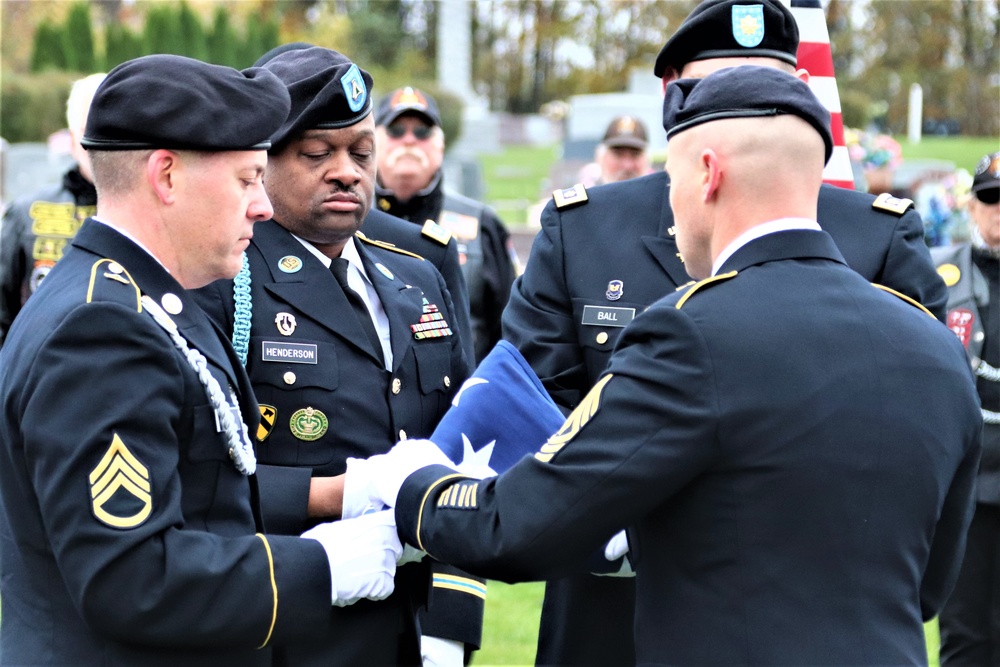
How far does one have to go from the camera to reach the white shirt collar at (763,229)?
7.29 ft

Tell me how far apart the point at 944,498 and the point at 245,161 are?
4.80ft

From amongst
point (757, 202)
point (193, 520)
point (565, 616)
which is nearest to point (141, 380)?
point (193, 520)

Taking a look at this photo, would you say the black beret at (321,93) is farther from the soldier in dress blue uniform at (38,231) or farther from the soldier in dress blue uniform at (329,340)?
the soldier in dress blue uniform at (38,231)

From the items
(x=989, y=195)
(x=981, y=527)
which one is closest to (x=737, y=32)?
(x=989, y=195)

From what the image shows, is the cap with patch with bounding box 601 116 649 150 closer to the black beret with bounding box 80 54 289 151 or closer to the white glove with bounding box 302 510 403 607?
the white glove with bounding box 302 510 403 607

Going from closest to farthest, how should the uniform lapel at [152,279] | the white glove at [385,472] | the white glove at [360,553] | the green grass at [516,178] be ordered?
the uniform lapel at [152,279] → the white glove at [360,553] → the white glove at [385,472] → the green grass at [516,178]

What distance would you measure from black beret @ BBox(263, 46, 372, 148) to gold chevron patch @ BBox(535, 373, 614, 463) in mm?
1073

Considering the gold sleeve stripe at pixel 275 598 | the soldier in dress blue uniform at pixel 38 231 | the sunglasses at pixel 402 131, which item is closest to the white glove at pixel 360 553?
the gold sleeve stripe at pixel 275 598

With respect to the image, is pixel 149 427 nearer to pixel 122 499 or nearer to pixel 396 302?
pixel 122 499

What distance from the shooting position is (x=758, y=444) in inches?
81.2

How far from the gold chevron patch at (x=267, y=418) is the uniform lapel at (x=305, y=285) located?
0.24 meters

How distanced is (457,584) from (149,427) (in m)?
1.32

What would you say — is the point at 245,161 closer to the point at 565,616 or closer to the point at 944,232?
the point at 565,616

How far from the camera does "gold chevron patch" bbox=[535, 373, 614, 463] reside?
2154mm
